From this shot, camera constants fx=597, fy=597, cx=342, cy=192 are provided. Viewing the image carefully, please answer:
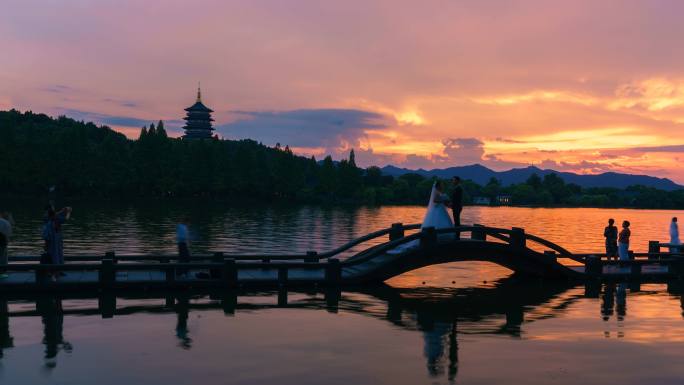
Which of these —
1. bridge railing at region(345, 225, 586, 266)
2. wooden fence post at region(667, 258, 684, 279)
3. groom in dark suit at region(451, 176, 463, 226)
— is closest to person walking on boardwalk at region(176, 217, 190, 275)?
bridge railing at region(345, 225, 586, 266)

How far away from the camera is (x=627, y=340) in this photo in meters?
13.2

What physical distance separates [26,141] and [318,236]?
78.1 metres

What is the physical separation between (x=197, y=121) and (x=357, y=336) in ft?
604

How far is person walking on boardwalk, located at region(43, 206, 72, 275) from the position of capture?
1716 cm

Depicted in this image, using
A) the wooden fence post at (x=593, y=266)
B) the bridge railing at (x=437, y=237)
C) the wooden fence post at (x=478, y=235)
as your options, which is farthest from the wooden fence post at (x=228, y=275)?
the wooden fence post at (x=593, y=266)

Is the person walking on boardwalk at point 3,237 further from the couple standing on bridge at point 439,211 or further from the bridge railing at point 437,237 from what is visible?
the couple standing on bridge at point 439,211

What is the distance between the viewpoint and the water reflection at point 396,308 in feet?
40.5

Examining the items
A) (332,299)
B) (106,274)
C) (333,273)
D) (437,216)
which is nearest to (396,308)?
(332,299)

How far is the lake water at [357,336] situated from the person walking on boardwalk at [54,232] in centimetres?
173

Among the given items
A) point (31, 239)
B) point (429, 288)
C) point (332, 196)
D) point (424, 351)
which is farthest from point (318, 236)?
point (332, 196)

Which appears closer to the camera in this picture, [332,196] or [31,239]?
[31,239]

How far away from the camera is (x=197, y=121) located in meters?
189

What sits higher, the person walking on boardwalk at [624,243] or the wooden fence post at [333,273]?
the person walking on boardwalk at [624,243]

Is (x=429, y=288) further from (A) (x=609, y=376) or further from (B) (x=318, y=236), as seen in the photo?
(B) (x=318, y=236)
